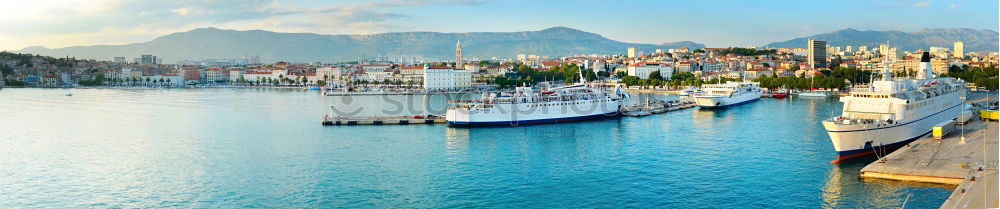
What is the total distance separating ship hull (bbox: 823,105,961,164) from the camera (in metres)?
13.2

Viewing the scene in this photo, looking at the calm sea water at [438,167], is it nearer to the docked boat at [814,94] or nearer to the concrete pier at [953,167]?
the concrete pier at [953,167]

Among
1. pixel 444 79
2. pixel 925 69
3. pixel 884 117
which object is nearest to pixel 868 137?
pixel 884 117

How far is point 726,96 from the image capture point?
30.9 m

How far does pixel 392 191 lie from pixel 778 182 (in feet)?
20.8

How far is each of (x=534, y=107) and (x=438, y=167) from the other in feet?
30.5

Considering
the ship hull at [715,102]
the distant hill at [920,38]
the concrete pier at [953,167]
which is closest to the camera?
the concrete pier at [953,167]

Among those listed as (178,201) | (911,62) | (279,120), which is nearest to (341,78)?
(279,120)

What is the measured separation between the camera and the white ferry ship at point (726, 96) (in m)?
30.0

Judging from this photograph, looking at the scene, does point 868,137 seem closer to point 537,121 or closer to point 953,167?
point 953,167

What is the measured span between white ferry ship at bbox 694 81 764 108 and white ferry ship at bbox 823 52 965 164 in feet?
40.2

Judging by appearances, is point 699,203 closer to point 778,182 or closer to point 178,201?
point 778,182

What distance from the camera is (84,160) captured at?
50.1ft

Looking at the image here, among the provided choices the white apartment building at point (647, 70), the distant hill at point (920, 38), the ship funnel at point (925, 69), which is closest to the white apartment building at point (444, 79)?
the white apartment building at point (647, 70)

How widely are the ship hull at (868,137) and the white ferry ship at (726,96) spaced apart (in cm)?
1468
